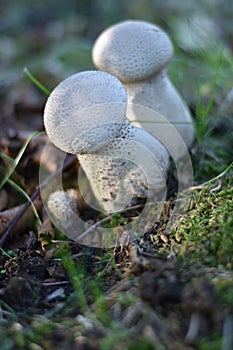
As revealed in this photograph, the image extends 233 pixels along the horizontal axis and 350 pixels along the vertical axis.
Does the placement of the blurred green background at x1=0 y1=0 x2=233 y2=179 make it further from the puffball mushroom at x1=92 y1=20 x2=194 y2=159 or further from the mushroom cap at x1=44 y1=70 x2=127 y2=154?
the mushroom cap at x1=44 y1=70 x2=127 y2=154

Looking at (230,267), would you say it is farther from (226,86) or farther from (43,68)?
(43,68)

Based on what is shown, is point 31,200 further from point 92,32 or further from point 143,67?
point 92,32

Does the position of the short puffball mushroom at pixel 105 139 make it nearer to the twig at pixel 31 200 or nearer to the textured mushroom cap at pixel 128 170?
the textured mushroom cap at pixel 128 170

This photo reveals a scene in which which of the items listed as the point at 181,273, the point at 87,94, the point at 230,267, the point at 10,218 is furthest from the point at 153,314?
the point at 10,218

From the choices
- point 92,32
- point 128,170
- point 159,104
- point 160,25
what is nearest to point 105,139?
point 128,170

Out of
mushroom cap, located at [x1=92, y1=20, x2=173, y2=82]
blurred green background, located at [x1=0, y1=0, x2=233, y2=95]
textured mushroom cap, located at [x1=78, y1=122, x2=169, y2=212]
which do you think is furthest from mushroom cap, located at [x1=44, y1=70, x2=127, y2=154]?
blurred green background, located at [x1=0, y1=0, x2=233, y2=95]

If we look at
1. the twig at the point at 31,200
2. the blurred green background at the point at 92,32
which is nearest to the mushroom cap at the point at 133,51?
the twig at the point at 31,200

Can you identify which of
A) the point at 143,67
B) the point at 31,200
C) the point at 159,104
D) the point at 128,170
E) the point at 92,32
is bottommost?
the point at 92,32
